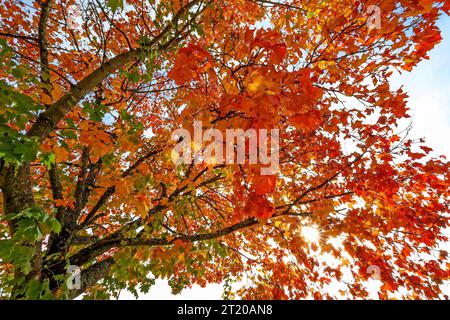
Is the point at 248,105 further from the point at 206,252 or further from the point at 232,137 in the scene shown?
the point at 206,252

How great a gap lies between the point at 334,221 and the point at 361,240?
1.53 metres

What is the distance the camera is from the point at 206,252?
5172 mm

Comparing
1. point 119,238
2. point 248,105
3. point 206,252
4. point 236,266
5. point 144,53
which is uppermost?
point 144,53
